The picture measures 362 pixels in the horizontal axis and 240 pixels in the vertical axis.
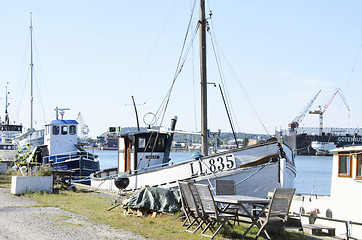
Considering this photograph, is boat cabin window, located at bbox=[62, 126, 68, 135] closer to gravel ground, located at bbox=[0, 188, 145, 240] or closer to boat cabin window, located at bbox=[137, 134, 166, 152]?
boat cabin window, located at bbox=[137, 134, 166, 152]

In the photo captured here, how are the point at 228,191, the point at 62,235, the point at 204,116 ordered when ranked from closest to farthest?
the point at 62,235 < the point at 228,191 < the point at 204,116

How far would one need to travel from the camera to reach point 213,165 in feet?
52.3

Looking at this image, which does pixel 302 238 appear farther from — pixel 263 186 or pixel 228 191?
pixel 263 186

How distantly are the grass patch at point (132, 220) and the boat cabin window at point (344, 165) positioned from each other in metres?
4.16

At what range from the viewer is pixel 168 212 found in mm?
10695

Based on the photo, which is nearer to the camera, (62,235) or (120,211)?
(62,235)

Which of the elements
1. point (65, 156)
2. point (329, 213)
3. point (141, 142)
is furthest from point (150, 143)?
point (65, 156)

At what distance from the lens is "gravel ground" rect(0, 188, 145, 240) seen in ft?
27.2

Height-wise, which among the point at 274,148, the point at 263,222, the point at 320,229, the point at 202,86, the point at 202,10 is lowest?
the point at 320,229

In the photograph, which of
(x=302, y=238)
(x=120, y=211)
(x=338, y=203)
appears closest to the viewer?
(x=302, y=238)

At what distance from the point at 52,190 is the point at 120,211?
174 inches

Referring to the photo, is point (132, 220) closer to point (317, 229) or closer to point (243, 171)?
point (317, 229)

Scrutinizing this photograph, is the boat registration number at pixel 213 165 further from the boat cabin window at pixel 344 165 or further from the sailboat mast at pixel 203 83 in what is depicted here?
the boat cabin window at pixel 344 165

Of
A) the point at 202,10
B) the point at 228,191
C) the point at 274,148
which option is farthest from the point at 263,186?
the point at 202,10
